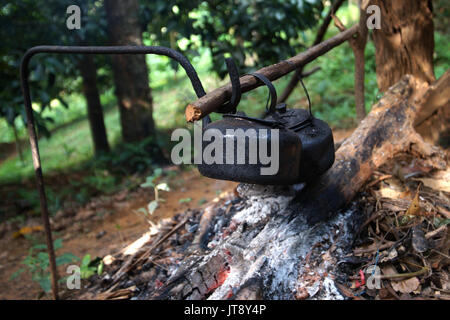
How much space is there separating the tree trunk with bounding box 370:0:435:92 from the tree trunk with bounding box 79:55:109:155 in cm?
496

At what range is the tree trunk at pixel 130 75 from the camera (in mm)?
5488

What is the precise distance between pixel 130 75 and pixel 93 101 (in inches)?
55.0

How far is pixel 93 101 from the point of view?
6.73 m

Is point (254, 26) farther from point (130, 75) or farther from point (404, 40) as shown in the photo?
point (404, 40)

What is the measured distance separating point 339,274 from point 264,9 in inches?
164

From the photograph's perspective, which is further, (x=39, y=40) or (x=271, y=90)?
(x=39, y=40)

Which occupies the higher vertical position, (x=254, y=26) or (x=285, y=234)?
(x=254, y=26)

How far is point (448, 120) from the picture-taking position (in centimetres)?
295

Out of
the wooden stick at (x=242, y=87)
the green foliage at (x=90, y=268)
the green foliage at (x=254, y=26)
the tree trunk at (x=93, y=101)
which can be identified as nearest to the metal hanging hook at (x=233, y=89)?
the wooden stick at (x=242, y=87)

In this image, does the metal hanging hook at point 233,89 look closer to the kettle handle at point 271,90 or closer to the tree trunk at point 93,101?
the kettle handle at point 271,90

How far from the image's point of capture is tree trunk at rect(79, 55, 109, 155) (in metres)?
6.48

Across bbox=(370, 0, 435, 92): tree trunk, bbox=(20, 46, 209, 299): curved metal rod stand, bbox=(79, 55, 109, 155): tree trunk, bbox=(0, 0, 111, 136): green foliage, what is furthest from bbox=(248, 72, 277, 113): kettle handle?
bbox=(79, 55, 109, 155): tree trunk

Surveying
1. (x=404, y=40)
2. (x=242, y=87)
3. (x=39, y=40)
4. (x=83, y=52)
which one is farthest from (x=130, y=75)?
(x=242, y=87)
